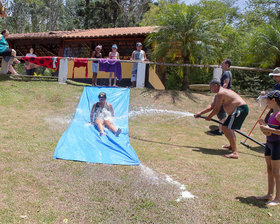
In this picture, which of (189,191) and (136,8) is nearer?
(189,191)

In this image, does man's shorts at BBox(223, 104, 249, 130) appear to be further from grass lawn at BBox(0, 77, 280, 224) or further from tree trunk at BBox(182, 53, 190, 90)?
tree trunk at BBox(182, 53, 190, 90)

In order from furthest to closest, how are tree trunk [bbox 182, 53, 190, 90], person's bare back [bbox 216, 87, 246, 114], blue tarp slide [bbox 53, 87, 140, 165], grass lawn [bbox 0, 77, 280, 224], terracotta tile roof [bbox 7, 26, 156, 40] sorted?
terracotta tile roof [bbox 7, 26, 156, 40], tree trunk [bbox 182, 53, 190, 90], person's bare back [bbox 216, 87, 246, 114], blue tarp slide [bbox 53, 87, 140, 165], grass lawn [bbox 0, 77, 280, 224]

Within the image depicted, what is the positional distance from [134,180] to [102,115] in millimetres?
3052

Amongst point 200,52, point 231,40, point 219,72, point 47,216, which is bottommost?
point 47,216

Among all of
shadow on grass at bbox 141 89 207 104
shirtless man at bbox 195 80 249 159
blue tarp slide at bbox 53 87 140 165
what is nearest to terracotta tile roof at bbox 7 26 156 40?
shadow on grass at bbox 141 89 207 104

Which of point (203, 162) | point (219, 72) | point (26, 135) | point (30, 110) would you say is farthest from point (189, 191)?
point (219, 72)

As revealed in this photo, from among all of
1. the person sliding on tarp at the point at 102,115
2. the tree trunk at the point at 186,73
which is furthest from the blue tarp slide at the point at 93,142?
the tree trunk at the point at 186,73

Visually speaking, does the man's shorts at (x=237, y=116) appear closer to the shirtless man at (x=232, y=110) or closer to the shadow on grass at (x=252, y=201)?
the shirtless man at (x=232, y=110)

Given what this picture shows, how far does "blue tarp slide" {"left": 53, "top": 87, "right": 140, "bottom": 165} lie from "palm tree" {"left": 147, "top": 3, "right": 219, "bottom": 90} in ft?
12.7

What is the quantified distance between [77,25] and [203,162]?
29.2 m

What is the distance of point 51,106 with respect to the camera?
8727 mm

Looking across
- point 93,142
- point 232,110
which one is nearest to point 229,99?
point 232,110

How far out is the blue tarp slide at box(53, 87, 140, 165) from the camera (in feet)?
16.7

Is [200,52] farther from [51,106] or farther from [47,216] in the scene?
[47,216]
